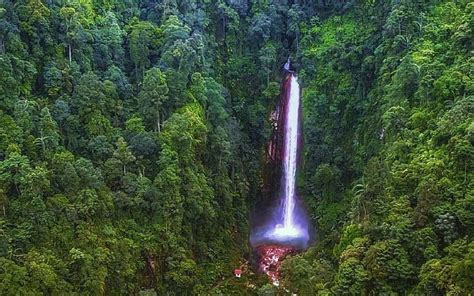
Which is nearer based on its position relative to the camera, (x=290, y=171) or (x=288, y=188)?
(x=288, y=188)

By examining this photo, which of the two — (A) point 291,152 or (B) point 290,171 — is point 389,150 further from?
(A) point 291,152

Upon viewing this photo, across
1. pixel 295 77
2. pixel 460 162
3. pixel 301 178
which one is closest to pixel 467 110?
pixel 460 162

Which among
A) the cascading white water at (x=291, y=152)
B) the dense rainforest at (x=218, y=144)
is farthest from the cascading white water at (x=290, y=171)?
the dense rainforest at (x=218, y=144)

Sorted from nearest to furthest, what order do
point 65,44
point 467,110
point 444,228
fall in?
point 444,228
point 467,110
point 65,44

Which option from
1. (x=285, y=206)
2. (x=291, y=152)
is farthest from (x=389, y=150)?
(x=291, y=152)

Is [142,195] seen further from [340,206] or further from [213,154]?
[340,206]

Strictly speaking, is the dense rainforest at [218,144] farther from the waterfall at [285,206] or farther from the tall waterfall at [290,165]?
the tall waterfall at [290,165]

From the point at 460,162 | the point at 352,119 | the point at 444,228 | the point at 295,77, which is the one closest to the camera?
the point at 444,228

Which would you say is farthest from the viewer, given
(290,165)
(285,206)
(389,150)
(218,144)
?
(290,165)
